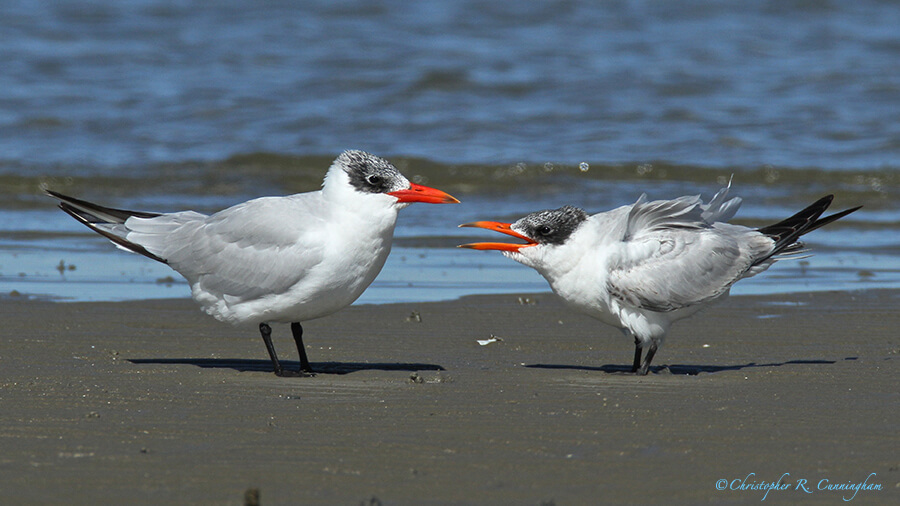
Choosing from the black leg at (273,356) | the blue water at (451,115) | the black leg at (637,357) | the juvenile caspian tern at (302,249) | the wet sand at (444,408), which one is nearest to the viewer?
the wet sand at (444,408)

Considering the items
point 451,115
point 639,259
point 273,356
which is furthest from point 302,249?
point 451,115

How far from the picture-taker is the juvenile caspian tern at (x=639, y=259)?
5.42 meters

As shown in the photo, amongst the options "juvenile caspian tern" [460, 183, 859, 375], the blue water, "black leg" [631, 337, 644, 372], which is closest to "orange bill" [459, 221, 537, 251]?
"juvenile caspian tern" [460, 183, 859, 375]

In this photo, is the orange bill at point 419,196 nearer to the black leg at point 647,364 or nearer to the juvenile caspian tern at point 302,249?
the juvenile caspian tern at point 302,249

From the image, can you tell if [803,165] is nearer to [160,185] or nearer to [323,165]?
[323,165]

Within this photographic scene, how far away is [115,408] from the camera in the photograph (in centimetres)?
458

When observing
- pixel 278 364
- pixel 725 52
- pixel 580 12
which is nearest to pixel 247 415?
pixel 278 364

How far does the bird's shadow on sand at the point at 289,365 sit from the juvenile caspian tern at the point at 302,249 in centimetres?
17

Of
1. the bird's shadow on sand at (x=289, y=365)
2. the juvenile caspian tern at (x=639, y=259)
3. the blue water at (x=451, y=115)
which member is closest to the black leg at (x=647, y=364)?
the juvenile caspian tern at (x=639, y=259)

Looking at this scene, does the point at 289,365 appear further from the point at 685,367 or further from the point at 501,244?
the point at 685,367

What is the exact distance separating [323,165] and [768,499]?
428 inches

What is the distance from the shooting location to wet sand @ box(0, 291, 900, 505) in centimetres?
359

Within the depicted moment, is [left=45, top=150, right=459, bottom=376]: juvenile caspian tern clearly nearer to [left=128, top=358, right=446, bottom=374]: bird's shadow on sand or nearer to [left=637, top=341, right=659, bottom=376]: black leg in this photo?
[left=128, top=358, right=446, bottom=374]: bird's shadow on sand

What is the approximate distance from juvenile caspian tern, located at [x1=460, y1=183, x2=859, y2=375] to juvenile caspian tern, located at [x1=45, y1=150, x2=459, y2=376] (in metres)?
0.54
